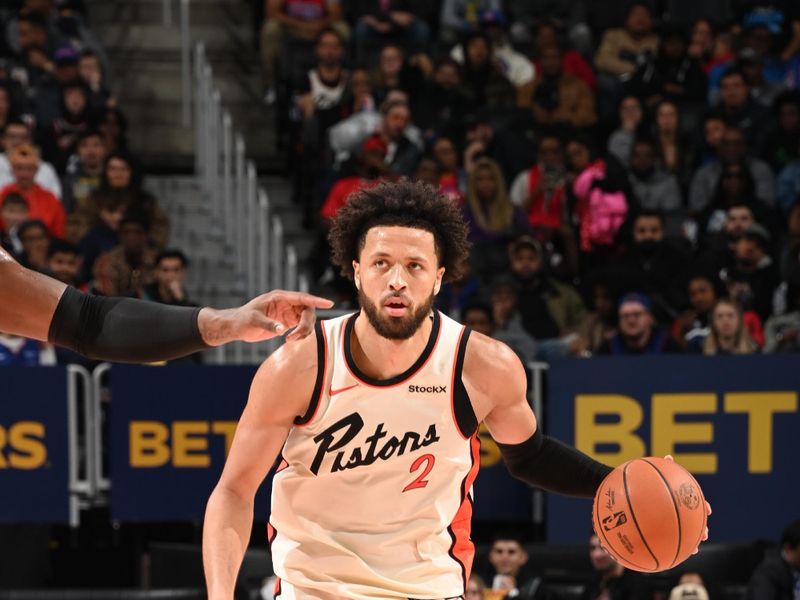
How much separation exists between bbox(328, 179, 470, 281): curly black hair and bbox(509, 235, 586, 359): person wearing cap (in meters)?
5.68

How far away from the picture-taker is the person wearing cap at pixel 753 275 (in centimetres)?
1115

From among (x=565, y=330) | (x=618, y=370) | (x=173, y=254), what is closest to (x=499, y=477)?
(x=618, y=370)

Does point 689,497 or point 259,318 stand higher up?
point 259,318

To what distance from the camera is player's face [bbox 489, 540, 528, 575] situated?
941cm

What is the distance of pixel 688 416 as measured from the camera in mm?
9352

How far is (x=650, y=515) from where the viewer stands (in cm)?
498

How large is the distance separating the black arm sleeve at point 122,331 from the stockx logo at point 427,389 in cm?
128

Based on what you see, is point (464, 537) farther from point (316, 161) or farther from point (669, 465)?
point (316, 161)

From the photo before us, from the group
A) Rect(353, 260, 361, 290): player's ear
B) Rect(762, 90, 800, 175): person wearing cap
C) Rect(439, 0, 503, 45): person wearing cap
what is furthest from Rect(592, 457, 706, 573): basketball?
Rect(439, 0, 503, 45): person wearing cap

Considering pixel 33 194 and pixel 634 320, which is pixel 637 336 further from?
pixel 33 194

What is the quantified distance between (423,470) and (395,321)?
51 centimetres

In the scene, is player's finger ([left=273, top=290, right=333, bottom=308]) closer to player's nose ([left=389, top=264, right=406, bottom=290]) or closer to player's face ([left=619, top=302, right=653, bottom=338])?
player's nose ([left=389, top=264, right=406, bottom=290])

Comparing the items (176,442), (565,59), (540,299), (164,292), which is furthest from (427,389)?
(565,59)

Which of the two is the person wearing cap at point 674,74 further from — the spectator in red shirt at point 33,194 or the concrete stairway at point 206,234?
the spectator in red shirt at point 33,194
